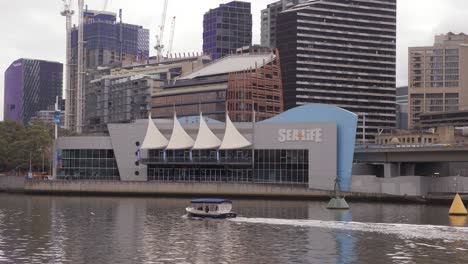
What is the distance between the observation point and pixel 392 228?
250 ft

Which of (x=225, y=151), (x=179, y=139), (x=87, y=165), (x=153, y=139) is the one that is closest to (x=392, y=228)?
(x=225, y=151)

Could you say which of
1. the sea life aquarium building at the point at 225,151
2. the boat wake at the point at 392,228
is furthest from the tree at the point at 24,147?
the boat wake at the point at 392,228

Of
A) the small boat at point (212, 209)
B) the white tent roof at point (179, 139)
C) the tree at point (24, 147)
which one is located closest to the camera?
the small boat at point (212, 209)

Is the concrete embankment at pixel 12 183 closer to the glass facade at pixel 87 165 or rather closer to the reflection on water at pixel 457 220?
the glass facade at pixel 87 165

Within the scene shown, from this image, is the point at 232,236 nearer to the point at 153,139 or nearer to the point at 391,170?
the point at 391,170

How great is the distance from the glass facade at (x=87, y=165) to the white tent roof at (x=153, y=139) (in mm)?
8876

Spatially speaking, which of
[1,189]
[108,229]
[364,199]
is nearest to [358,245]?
[108,229]

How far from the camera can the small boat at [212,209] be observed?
88.8m

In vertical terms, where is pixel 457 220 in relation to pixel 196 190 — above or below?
below

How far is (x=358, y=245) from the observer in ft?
209

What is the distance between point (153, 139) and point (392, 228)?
248 feet

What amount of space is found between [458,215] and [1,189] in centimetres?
9728

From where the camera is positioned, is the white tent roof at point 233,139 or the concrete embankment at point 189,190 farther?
the white tent roof at point 233,139

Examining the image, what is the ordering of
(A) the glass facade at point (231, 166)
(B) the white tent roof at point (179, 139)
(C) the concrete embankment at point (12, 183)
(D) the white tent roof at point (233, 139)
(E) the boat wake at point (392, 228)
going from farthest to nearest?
(C) the concrete embankment at point (12, 183)
(B) the white tent roof at point (179, 139)
(D) the white tent roof at point (233, 139)
(A) the glass facade at point (231, 166)
(E) the boat wake at point (392, 228)
